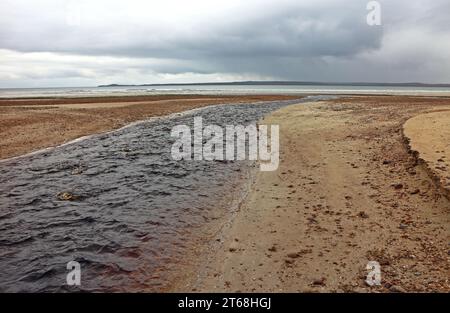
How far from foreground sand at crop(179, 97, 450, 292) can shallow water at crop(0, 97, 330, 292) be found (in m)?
1.10

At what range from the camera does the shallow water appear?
7555mm

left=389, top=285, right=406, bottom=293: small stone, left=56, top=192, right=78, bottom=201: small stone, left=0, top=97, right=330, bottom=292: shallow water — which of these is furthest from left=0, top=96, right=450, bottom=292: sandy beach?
left=56, top=192, right=78, bottom=201: small stone

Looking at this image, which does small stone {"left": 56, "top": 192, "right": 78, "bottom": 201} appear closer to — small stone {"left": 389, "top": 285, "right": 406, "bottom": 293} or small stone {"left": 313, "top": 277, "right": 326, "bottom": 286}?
small stone {"left": 313, "top": 277, "right": 326, "bottom": 286}

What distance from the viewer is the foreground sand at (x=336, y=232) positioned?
22.7 feet

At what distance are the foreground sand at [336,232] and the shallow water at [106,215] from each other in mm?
1096

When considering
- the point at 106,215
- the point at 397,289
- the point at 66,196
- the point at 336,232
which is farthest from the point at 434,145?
the point at 66,196

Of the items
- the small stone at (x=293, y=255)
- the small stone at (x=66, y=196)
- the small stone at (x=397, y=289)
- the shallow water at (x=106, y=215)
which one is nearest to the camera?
the small stone at (x=397, y=289)

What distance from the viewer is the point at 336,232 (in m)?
9.06

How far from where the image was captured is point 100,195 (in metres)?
12.6

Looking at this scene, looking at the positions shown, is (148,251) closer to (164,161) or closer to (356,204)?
(356,204)

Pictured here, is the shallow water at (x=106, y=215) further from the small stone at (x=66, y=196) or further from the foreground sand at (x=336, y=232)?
the foreground sand at (x=336, y=232)

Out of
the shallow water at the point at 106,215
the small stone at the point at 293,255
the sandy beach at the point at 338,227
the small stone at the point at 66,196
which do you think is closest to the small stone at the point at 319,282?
the sandy beach at the point at 338,227
